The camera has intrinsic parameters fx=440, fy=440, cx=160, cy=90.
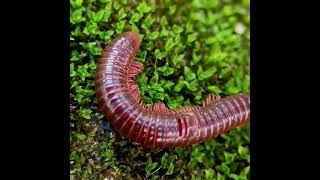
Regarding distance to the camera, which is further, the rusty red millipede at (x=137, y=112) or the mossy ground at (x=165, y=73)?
the mossy ground at (x=165, y=73)

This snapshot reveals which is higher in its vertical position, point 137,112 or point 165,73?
point 165,73

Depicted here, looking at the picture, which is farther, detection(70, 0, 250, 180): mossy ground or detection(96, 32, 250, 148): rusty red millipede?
detection(70, 0, 250, 180): mossy ground

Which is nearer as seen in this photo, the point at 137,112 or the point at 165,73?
the point at 137,112

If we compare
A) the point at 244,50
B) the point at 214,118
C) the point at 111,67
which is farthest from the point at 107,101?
the point at 244,50
